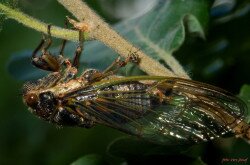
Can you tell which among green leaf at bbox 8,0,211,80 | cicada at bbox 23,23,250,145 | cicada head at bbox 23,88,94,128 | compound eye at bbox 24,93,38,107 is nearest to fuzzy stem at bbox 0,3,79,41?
cicada at bbox 23,23,250,145

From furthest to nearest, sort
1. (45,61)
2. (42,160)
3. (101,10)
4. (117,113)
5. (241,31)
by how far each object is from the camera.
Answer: (101,10), (42,160), (241,31), (45,61), (117,113)

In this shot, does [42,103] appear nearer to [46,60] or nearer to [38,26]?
[46,60]

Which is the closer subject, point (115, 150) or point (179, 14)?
point (115, 150)

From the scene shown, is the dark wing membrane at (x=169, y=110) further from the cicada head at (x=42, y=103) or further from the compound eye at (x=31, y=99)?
the compound eye at (x=31, y=99)

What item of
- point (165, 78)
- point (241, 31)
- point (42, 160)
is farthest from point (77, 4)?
point (42, 160)

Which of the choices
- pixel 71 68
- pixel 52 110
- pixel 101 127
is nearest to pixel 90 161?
pixel 52 110

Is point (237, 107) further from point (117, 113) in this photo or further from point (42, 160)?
point (42, 160)

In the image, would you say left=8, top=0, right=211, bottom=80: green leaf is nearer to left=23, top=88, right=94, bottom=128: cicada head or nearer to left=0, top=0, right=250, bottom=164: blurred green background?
left=0, top=0, right=250, bottom=164: blurred green background

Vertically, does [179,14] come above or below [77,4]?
above
